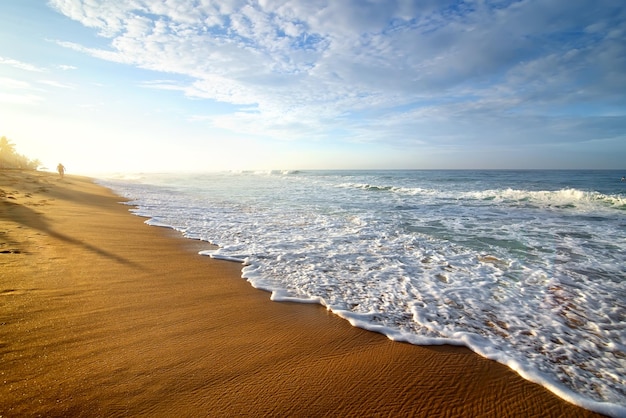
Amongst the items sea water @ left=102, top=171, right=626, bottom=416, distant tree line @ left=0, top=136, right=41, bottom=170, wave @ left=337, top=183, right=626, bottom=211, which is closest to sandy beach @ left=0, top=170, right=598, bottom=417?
sea water @ left=102, top=171, right=626, bottom=416

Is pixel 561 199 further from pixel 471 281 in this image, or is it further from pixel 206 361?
pixel 206 361

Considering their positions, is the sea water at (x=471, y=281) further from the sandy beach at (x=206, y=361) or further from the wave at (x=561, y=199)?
the wave at (x=561, y=199)

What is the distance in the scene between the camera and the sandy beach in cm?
192

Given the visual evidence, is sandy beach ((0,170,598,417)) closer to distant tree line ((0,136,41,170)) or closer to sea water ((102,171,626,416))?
sea water ((102,171,626,416))

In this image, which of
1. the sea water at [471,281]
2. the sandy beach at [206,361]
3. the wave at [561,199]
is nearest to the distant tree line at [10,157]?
the sea water at [471,281]

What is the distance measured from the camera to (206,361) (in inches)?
91.7

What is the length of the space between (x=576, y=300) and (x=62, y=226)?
999cm

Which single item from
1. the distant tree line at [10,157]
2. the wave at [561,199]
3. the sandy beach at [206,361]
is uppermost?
the distant tree line at [10,157]

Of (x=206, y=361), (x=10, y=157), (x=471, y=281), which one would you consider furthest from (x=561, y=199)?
(x=10, y=157)

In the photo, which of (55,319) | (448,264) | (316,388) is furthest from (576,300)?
(55,319)

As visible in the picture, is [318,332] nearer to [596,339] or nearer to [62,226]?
[596,339]

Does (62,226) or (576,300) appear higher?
(62,226)

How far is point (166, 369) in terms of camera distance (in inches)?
86.4

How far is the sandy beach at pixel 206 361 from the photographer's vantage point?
1918 mm
